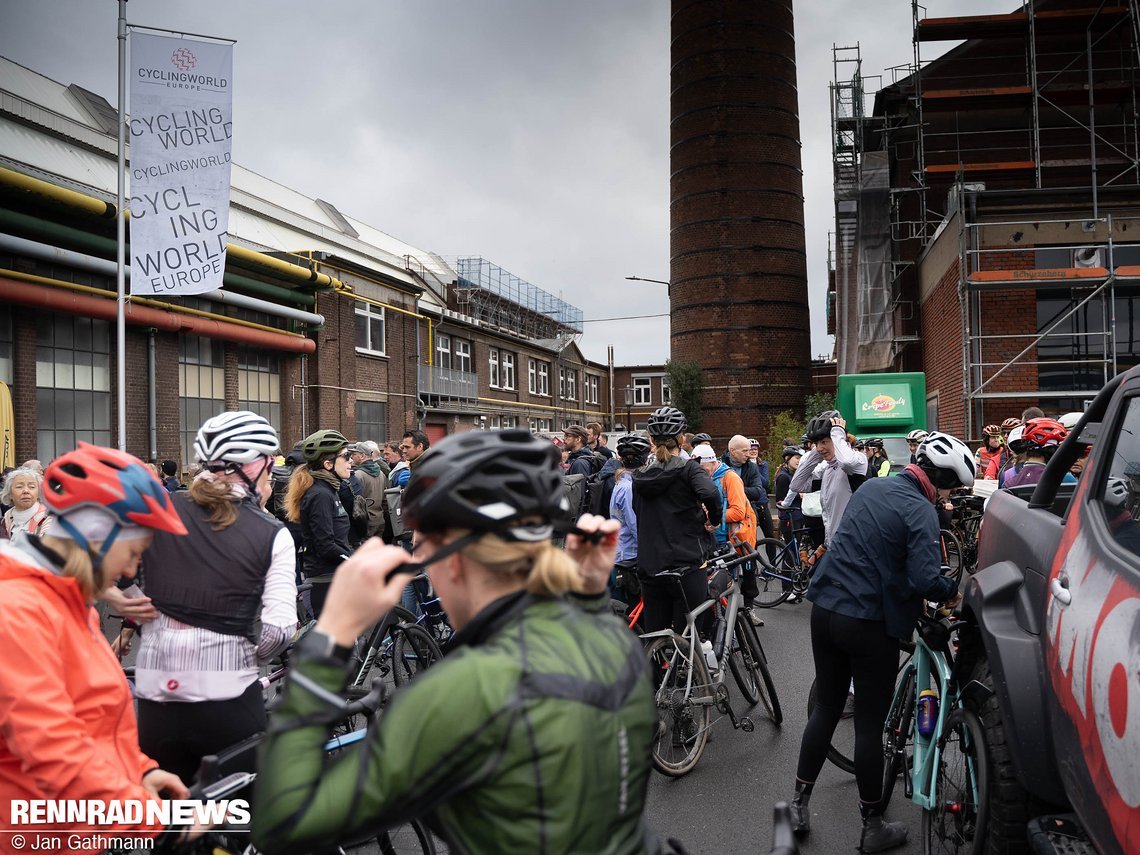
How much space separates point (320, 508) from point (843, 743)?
12.0 ft

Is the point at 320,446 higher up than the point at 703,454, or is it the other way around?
the point at 320,446

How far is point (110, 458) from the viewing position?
2125mm

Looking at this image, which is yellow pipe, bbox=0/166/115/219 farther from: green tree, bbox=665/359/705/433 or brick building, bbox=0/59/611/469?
green tree, bbox=665/359/705/433

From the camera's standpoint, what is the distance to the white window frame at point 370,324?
85.1ft

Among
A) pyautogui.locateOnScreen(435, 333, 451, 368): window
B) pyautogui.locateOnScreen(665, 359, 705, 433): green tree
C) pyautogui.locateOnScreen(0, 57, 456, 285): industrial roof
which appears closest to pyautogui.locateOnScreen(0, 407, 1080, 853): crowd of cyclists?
pyautogui.locateOnScreen(0, 57, 456, 285): industrial roof

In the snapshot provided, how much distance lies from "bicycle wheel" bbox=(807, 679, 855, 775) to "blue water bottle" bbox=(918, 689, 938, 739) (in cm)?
56

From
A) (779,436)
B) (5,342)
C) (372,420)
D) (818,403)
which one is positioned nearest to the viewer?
(5,342)

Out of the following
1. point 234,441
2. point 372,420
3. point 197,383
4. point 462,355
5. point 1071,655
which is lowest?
point 1071,655

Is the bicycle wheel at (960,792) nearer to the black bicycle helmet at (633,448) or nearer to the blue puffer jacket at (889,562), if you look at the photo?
the blue puffer jacket at (889,562)

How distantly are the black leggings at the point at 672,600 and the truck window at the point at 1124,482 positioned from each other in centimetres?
292

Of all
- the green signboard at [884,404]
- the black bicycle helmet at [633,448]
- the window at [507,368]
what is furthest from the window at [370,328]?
the black bicycle helmet at [633,448]

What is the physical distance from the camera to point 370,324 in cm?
2669

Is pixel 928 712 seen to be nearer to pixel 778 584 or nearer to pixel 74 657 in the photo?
pixel 74 657

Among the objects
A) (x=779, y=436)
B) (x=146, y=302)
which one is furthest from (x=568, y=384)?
(x=146, y=302)
